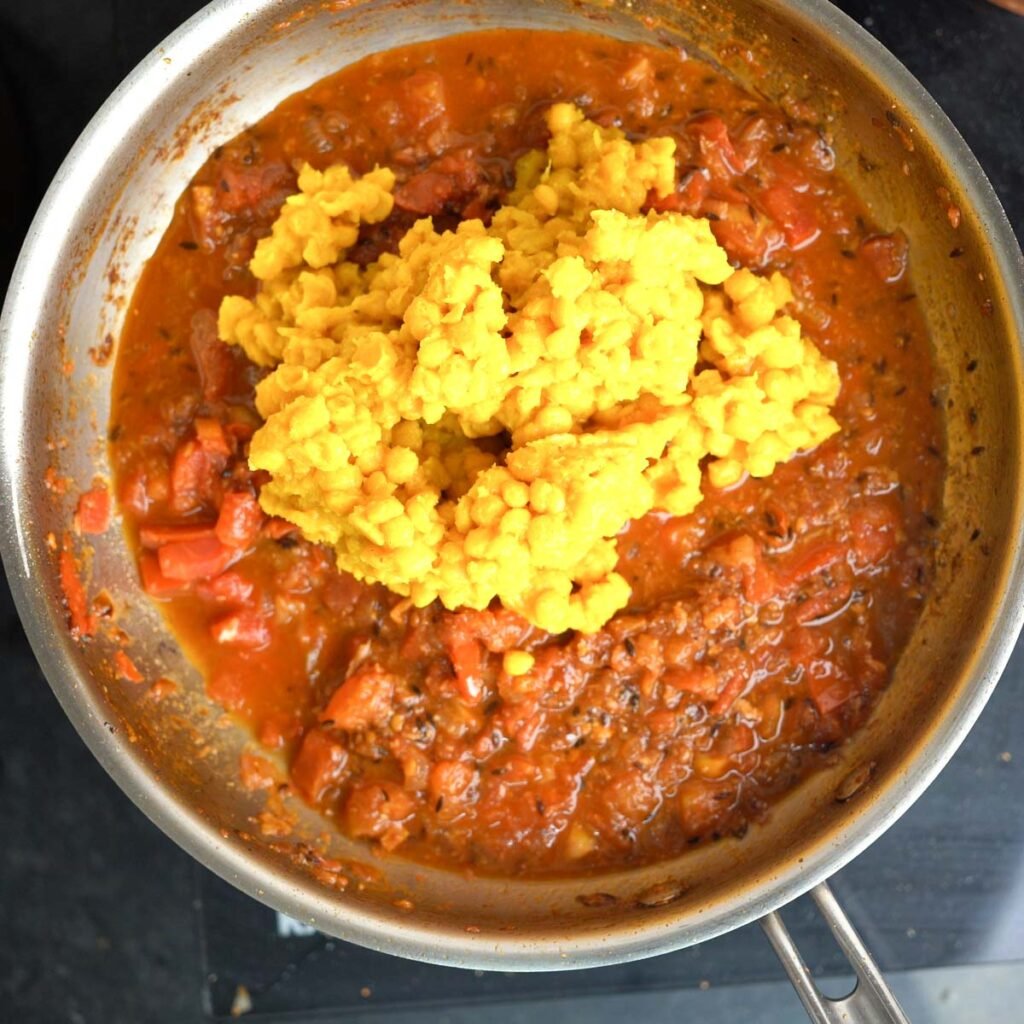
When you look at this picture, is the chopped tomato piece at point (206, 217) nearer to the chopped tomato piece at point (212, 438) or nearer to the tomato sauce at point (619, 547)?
the tomato sauce at point (619, 547)

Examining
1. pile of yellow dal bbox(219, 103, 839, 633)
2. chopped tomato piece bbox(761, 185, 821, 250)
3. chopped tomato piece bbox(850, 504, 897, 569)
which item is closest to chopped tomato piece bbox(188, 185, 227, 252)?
pile of yellow dal bbox(219, 103, 839, 633)

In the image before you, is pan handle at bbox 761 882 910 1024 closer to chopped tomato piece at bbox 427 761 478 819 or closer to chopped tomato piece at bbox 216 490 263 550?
chopped tomato piece at bbox 427 761 478 819

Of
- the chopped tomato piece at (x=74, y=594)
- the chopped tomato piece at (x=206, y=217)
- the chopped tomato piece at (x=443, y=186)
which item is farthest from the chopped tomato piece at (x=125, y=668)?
the chopped tomato piece at (x=443, y=186)

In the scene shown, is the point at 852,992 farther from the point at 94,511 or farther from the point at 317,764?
the point at 94,511

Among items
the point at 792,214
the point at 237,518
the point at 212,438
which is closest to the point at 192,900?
the point at 237,518

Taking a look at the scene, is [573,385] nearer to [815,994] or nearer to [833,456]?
[833,456]

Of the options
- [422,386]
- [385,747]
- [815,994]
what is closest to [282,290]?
[422,386]
